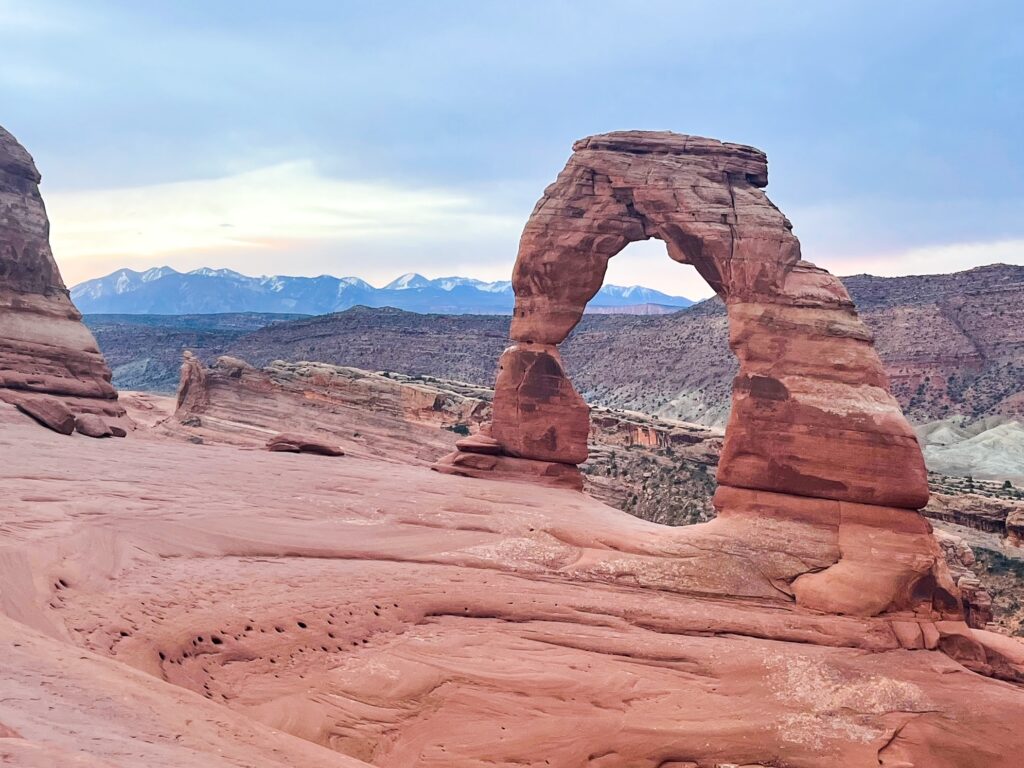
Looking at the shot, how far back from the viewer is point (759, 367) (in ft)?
67.0

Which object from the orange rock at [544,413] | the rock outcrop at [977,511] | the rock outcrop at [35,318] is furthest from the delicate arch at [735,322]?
the rock outcrop at [977,511]

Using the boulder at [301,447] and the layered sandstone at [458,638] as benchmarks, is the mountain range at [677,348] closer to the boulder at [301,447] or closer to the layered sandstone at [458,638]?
the boulder at [301,447]

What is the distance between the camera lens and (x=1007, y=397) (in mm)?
83125

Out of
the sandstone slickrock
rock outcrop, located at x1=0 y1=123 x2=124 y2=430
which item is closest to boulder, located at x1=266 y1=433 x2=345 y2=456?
the sandstone slickrock

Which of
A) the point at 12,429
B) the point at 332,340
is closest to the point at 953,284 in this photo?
the point at 332,340

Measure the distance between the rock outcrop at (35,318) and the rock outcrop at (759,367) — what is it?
1812cm

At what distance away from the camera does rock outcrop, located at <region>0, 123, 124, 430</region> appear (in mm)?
35750

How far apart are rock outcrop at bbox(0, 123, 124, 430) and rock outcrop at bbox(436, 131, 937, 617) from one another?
18123 millimetres

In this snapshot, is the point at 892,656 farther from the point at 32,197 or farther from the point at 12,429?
the point at 32,197

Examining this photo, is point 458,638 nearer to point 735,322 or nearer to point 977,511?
point 735,322

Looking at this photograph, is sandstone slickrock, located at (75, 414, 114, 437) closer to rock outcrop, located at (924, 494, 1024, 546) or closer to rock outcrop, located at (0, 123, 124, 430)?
rock outcrop, located at (0, 123, 124, 430)

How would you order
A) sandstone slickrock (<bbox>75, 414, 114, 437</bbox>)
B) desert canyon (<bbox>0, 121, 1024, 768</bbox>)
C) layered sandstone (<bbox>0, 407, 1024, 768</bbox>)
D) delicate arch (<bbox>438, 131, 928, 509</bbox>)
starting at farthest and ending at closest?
1. sandstone slickrock (<bbox>75, 414, 114, 437</bbox>)
2. delicate arch (<bbox>438, 131, 928, 509</bbox>)
3. desert canyon (<bbox>0, 121, 1024, 768</bbox>)
4. layered sandstone (<bbox>0, 407, 1024, 768</bbox>)

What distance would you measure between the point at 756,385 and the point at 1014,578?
22.3 metres

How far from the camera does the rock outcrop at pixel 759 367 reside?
1862cm
